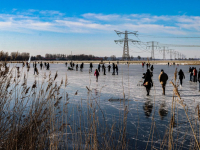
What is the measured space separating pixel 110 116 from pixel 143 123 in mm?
1151

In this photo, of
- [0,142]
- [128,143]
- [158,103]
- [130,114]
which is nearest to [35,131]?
[0,142]

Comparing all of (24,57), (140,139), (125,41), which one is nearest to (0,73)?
(24,57)

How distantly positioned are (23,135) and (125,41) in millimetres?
60030

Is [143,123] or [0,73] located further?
[143,123]

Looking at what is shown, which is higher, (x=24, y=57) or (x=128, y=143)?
(x=24, y=57)

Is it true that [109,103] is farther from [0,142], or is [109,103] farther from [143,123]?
[0,142]

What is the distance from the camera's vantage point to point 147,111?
7371 mm

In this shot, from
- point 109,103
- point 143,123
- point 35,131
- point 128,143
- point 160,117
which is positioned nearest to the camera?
point 35,131

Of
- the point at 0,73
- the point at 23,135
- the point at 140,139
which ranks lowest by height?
the point at 140,139

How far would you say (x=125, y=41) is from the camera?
61.9m

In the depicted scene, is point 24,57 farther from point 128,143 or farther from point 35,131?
point 128,143

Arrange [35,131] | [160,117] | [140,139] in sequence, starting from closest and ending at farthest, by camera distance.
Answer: [35,131], [140,139], [160,117]

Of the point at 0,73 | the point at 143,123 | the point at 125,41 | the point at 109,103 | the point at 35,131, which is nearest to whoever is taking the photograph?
the point at 35,131

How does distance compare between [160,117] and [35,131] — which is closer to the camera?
[35,131]
